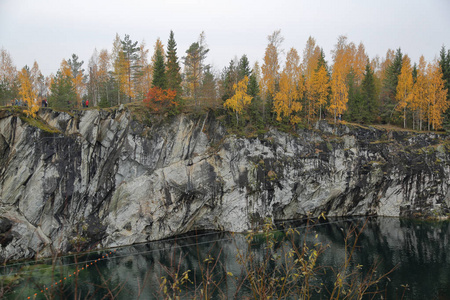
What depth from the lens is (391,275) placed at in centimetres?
2102

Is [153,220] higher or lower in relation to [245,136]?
lower

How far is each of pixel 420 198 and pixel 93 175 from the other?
4168 cm

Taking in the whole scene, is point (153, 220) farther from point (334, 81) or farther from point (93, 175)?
point (334, 81)

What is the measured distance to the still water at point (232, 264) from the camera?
1881 centimetres

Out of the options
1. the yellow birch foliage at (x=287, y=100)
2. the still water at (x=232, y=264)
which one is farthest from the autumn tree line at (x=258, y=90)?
the still water at (x=232, y=264)

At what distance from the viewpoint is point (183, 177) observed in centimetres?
3144

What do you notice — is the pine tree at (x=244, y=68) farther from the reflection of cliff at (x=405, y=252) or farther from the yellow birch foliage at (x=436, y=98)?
the yellow birch foliage at (x=436, y=98)

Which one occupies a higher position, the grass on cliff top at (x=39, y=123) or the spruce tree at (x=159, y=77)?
the spruce tree at (x=159, y=77)

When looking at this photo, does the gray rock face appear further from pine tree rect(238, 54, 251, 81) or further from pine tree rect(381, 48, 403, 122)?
pine tree rect(238, 54, 251, 81)

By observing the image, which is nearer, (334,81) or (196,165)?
(196,165)

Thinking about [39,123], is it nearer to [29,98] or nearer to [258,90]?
[29,98]

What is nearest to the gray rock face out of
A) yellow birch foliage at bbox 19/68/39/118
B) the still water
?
yellow birch foliage at bbox 19/68/39/118

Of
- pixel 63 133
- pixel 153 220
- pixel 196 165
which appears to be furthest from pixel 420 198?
pixel 63 133

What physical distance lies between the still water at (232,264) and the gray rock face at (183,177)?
2383 mm
